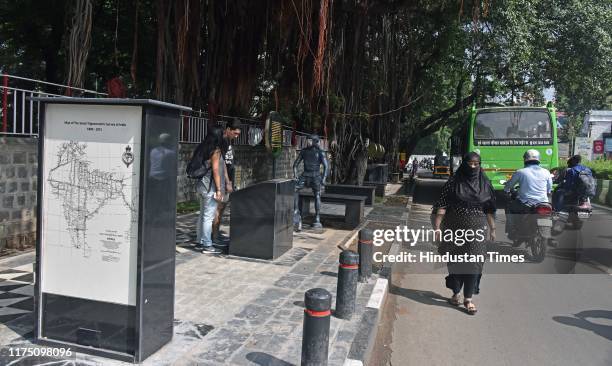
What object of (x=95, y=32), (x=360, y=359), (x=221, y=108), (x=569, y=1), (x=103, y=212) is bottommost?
(x=360, y=359)

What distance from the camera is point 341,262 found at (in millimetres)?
4711

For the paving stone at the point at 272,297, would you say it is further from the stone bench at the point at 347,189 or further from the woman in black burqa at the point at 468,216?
the stone bench at the point at 347,189

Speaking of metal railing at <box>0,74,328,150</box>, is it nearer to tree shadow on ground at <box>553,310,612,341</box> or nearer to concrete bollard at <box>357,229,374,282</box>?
concrete bollard at <box>357,229,374,282</box>

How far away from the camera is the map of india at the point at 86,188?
3.34 meters

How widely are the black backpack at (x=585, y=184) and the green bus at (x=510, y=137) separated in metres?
4.86

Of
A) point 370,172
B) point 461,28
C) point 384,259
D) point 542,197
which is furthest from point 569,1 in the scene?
point 384,259

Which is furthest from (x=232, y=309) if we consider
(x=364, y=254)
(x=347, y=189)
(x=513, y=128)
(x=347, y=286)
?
(x=513, y=128)

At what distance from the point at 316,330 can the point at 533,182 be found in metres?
5.69

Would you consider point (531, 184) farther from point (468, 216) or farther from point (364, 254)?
point (364, 254)

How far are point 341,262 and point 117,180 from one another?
2247 mm

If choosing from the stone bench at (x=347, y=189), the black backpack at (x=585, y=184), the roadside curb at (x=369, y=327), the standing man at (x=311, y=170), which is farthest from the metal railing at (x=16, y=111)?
the black backpack at (x=585, y=184)

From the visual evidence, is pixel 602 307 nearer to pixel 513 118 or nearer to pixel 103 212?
pixel 103 212

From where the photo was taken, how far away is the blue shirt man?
303 inches

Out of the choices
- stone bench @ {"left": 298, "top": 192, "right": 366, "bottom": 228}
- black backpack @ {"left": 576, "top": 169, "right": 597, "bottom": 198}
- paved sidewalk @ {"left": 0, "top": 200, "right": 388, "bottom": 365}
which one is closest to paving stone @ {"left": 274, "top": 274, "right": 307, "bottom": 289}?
paved sidewalk @ {"left": 0, "top": 200, "right": 388, "bottom": 365}
